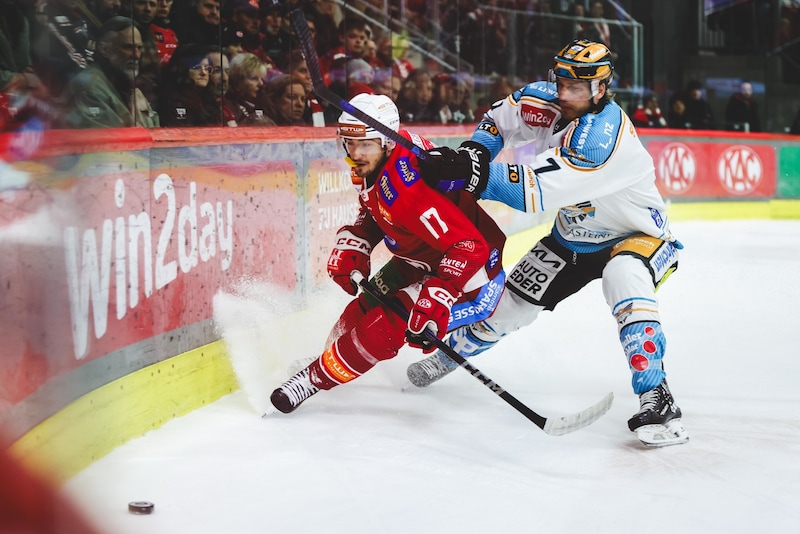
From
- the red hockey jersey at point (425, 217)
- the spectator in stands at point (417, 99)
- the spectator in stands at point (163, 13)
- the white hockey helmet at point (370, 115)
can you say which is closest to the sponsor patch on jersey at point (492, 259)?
the red hockey jersey at point (425, 217)

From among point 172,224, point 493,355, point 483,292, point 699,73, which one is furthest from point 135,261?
point 699,73

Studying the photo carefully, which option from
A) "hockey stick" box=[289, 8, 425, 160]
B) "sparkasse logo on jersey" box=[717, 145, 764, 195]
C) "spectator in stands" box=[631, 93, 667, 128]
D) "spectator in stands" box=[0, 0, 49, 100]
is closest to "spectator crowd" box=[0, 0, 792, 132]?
"spectator in stands" box=[0, 0, 49, 100]

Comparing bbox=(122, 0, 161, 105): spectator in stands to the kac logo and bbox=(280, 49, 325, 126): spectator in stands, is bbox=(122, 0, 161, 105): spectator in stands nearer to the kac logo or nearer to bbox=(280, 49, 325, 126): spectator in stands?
bbox=(280, 49, 325, 126): spectator in stands

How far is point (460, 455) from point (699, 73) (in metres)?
10.2

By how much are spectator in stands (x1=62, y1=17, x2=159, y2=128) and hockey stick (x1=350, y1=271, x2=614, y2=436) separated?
93cm

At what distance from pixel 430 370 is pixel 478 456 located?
32.8 inches

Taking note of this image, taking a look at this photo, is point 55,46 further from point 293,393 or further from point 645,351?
point 645,351

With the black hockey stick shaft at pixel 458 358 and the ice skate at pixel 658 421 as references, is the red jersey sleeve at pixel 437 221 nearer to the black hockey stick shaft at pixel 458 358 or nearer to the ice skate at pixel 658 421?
the black hockey stick shaft at pixel 458 358

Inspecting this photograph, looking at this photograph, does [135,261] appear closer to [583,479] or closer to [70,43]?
[70,43]

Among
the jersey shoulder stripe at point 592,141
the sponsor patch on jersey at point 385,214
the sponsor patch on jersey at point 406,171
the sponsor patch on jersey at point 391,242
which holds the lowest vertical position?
the sponsor patch on jersey at point 391,242

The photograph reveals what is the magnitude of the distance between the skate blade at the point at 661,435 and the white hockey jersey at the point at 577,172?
2.16ft

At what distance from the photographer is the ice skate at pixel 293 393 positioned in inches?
136

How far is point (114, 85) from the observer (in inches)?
134

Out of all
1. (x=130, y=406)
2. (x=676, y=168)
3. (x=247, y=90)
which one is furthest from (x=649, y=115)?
(x=130, y=406)
